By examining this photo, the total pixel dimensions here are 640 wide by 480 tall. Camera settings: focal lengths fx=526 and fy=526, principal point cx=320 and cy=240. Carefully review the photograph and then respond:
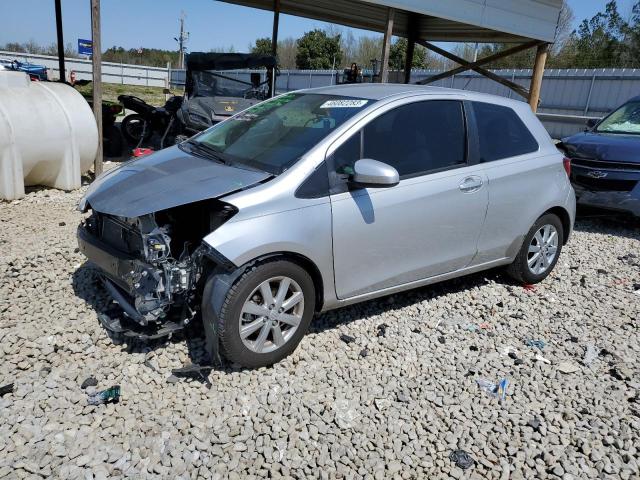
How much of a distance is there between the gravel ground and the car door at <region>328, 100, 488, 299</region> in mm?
530

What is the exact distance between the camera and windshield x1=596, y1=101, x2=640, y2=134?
7951 mm

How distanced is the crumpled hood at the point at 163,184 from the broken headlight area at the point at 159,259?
108mm

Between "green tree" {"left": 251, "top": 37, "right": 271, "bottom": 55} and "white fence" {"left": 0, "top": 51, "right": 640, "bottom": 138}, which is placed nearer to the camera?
"white fence" {"left": 0, "top": 51, "right": 640, "bottom": 138}

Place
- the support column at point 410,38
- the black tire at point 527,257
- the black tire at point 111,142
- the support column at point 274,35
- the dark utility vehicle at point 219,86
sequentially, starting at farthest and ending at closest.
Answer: the support column at point 410,38
the support column at point 274,35
the black tire at point 111,142
the dark utility vehicle at point 219,86
the black tire at point 527,257

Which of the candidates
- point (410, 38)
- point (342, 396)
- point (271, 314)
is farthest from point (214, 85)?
point (342, 396)

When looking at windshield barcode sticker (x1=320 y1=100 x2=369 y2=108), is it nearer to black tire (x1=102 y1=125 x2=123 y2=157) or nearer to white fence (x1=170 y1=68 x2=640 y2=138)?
black tire (x1=102 y1=125 x2=123 y2=157)

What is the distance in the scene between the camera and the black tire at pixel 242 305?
3129 mm

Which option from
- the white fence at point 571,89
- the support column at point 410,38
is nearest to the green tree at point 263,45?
the white fence at point 571,89

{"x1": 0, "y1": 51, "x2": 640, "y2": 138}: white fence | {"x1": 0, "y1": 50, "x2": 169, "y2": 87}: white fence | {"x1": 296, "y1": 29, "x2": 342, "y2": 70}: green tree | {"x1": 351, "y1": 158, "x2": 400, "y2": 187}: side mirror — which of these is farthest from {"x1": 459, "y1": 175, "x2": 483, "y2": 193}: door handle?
{"x1": 296, "y1": 29, "x2": 342, "y2": 70}: green tree

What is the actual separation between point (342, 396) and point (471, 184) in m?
1.97

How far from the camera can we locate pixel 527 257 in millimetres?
4895

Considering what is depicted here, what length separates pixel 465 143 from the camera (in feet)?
13.8

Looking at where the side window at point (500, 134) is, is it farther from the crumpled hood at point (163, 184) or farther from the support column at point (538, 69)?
the support column at point (538, 69)

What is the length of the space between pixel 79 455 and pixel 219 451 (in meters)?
0.70
